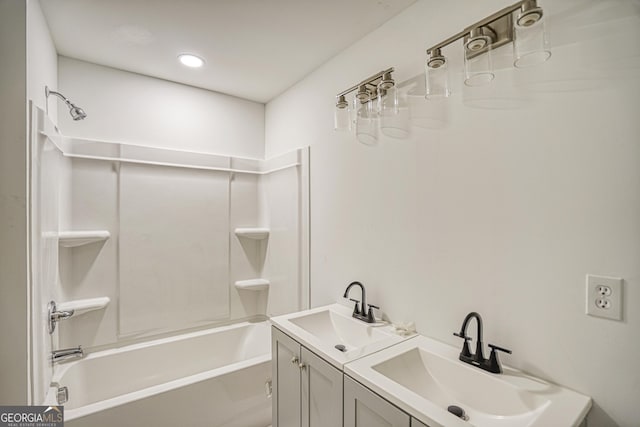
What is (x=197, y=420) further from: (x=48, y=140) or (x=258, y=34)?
(x=258, y=34)

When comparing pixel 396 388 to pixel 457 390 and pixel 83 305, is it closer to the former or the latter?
pixel 457 390

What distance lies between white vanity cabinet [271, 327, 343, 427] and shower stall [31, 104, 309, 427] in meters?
0.46

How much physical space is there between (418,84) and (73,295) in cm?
270

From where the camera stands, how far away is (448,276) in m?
1.39

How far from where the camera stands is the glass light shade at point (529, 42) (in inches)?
40.4

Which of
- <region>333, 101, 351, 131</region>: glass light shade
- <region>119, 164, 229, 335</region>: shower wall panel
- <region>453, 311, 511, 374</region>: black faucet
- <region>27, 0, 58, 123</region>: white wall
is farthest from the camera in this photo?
<region>119, 164, 229, 335</region>: shower wall panel

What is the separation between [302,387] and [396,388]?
0.61 meters

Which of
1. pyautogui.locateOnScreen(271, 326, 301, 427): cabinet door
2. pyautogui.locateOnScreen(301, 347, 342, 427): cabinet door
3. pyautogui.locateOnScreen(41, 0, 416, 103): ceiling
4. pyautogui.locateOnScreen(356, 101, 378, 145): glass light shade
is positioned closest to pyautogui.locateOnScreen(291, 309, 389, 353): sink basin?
pyautogui.locateOnScreen(271, 326, 301, 427): cabinet door

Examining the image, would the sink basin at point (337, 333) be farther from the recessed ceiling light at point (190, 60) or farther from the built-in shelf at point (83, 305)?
the recessed ceiling light at point (190, 60)

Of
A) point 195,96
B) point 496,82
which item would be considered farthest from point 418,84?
point 195,96

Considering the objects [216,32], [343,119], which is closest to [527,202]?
[343,119]

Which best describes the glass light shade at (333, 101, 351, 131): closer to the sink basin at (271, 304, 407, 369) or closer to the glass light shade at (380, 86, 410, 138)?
the glass light shade at (380, 86, 410, 138)

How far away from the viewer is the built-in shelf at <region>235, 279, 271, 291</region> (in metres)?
2.78

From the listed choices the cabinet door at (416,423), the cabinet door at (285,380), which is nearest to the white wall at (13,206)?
the cabinet door at (285,380)
